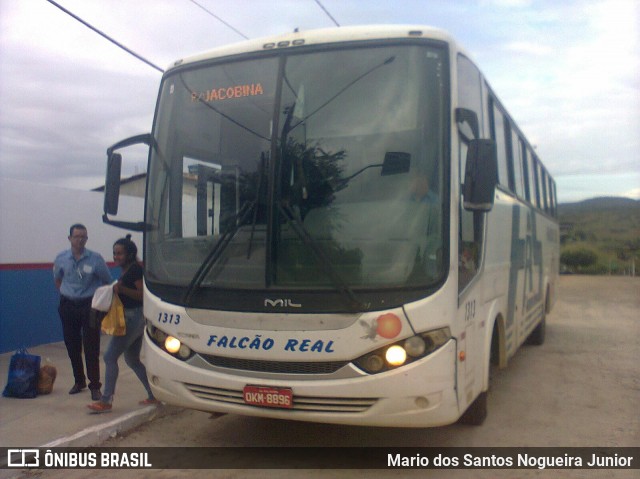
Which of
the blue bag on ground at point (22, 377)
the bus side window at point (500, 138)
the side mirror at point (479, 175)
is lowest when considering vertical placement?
the blue bag on ground at point (22, 377)

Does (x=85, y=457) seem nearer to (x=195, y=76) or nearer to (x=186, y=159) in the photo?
(x=186, y=159)

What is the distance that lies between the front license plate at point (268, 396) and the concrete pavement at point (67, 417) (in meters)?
1.82

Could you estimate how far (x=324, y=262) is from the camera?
4945mm

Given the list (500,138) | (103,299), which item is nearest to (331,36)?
(500,138)

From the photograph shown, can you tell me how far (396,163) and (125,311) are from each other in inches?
133

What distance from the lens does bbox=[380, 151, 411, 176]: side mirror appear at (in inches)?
200

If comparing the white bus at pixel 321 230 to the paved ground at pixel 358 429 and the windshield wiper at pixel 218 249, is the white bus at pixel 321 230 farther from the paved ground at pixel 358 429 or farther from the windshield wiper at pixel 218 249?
the paved ground at pixel 358 429

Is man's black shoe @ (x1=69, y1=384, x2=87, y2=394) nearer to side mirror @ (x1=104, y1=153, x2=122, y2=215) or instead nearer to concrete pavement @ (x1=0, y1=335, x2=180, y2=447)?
concrete pavement @ (x1=0, y1=335, x2=180, y2=447)

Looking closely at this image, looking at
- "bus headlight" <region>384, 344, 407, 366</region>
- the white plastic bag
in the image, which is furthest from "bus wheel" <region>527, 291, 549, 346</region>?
the white plastic bag

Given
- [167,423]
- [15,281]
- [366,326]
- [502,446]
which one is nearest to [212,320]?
[366,326]

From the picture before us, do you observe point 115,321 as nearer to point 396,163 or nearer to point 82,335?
point 82,335

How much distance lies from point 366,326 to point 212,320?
1.23m

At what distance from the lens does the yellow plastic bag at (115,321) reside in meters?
6.68

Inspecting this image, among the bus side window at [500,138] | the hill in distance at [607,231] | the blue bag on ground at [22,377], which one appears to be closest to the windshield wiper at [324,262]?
the bus side window at [500,138]
